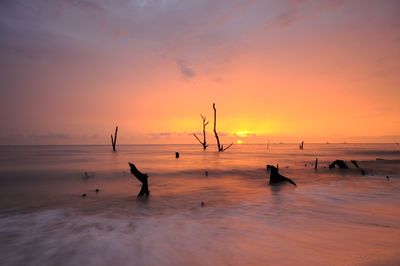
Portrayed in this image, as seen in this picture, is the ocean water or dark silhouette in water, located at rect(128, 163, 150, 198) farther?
dark silhouette in water, located at rect(128, 163, 150, 198)

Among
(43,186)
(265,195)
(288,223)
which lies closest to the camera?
(288,223)

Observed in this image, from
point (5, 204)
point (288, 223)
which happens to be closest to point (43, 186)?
point (5, 204)

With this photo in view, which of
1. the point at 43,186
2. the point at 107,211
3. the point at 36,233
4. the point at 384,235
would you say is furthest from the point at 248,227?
the point at 43,186

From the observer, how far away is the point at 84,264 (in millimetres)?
5809

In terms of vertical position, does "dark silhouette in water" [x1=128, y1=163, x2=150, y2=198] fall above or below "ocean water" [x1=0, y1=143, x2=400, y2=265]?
above

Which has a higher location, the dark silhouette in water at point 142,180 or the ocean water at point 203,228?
the dark silhouette in water at point 142,180

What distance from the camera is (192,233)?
25.9 ft

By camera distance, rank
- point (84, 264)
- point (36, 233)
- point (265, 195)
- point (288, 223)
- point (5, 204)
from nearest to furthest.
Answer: point (84, 264) → point (36, 233) → point (288, 223) → point (5, 204) → point (265, 195)

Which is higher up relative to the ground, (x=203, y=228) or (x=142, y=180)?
(x=142, y=180)

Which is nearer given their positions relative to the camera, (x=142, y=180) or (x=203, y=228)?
(x=203, y=228)

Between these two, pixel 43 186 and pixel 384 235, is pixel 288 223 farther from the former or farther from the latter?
pixel 43 186

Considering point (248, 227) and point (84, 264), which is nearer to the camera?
point (84, 264)

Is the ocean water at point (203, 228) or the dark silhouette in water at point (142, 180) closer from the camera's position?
the ocean water at point (203, 228)

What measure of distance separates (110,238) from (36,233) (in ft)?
7.80
